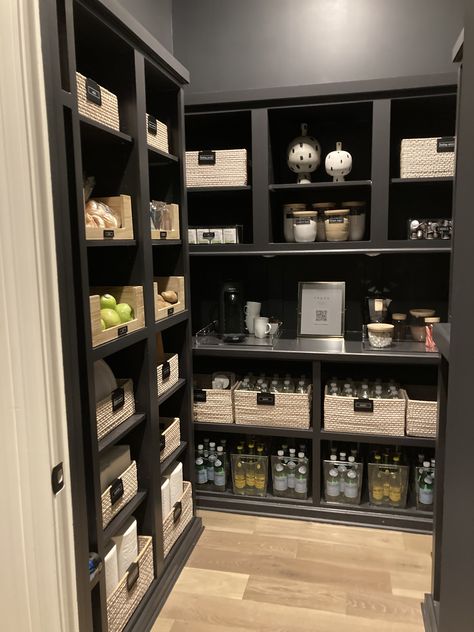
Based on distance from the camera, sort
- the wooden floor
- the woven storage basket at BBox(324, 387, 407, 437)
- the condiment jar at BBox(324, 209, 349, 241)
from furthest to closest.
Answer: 1. the condiment jar at BBox(324, 209, 349, 241)
2. the woven storage basket at BBox(324, 387, 407, 437)
3. the wooden floor

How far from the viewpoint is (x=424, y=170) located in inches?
98.4

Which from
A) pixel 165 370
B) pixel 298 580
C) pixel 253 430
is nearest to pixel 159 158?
pixel 165 370

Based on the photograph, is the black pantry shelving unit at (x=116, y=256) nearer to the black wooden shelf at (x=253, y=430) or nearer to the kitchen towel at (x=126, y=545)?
the kitchen towel at (x=126, y=545)

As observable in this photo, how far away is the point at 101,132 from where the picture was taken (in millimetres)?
1672

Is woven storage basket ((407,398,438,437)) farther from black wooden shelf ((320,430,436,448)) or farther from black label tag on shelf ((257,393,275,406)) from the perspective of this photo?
black label tag on shelf ((257,393,275,406))

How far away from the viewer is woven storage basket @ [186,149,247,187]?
2.67m

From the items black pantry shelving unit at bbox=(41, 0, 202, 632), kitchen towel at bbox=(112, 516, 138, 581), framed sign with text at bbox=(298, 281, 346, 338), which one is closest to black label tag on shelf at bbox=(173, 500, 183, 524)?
black pantry shelving unit at bbox=(41, 0, 202, 632)

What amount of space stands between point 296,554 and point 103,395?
1.28 metres

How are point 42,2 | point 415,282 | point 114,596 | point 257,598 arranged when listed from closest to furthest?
point 42,2 < point 114,596 < point 257,598 < point 415,282

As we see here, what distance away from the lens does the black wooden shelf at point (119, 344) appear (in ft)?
5.19

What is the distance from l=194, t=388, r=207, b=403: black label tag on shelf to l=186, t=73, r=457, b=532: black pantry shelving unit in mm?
139

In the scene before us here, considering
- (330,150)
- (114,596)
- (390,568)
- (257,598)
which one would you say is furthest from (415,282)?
(114,596)

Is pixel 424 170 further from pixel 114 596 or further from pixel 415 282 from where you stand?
pixel 114 596

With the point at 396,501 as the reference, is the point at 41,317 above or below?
above
